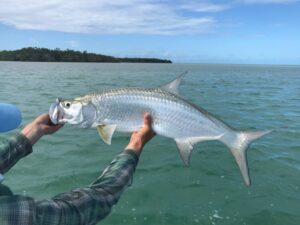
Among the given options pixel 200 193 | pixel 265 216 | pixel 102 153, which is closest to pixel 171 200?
pixel 200 193

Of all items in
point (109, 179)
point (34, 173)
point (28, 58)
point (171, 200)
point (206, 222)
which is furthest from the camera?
point (28, 58)

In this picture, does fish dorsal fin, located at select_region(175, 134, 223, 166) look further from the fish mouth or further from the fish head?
Answer: the fish mouth

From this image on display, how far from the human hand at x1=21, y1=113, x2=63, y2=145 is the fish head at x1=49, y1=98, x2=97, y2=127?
0.82ft

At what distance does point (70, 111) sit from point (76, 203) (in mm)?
1889

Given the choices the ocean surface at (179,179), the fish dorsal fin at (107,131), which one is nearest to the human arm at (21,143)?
the fish dorsal fin at (107,131)

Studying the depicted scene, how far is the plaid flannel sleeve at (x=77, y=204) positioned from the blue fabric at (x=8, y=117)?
0.66 meters

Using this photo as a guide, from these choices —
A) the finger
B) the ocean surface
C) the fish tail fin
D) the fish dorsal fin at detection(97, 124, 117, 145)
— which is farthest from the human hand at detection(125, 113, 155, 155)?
the ocean surface

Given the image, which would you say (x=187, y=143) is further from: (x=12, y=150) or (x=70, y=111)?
(x=12, y=150)

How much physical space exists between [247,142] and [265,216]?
2.58 metres

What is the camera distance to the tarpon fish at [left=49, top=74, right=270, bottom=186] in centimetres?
498

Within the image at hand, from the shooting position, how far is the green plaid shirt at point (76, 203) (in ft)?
8.84

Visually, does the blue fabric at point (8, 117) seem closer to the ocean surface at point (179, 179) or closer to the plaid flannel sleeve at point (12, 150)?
the plaid flannel sleeve at point (12, 150)

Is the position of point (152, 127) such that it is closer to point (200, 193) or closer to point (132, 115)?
point (132, 115)

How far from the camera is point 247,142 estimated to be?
5297 millimetres
